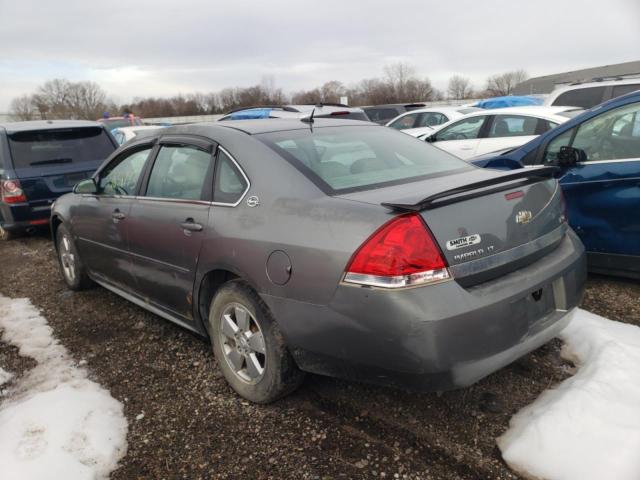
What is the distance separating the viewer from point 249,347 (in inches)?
112

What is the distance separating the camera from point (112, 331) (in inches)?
160

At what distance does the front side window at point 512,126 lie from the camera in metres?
7.22

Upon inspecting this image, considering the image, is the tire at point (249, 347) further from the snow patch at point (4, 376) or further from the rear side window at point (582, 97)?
the rear side window at point (582, 97)

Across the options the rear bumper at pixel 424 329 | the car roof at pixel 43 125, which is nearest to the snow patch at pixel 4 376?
the rear bumper at pixel 424 329

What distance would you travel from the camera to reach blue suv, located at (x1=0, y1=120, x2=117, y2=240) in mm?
6934

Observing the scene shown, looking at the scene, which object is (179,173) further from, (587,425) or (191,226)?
(587,425)

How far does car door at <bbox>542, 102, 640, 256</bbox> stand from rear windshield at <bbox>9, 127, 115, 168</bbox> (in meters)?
6.38

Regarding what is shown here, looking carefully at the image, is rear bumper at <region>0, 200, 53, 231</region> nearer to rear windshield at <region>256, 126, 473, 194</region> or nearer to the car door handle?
the car door handle

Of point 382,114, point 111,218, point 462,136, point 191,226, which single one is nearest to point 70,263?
point 111,218

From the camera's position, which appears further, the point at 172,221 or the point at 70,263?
the point at 70,263

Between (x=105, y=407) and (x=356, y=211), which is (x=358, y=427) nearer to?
(x=356, y=211)

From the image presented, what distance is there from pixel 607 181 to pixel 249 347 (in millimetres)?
3056

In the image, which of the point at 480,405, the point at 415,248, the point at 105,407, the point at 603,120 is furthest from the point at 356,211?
the point at 603,120

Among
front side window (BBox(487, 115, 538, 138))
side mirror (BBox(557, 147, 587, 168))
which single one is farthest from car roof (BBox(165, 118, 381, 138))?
front side window (BBox(487, 115, 538, 138))
